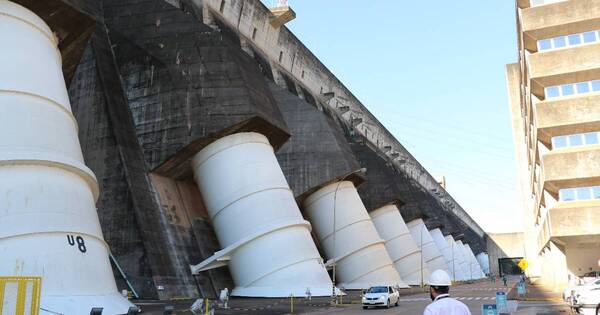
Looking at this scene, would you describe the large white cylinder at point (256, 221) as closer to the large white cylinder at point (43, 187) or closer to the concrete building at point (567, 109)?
the large white cylinder at point (43, 187)

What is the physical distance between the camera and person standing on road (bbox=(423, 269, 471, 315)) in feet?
15.3

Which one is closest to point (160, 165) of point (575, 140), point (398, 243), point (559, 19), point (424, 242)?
point (575, 140)

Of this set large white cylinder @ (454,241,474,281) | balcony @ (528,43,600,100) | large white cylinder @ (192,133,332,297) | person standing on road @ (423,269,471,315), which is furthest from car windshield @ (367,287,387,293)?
large white cylinder @ (454,241,474,281)

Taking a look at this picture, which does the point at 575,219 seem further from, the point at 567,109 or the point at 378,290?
the point at 378,290

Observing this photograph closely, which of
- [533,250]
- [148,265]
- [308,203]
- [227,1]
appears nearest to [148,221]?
A: [148,265]

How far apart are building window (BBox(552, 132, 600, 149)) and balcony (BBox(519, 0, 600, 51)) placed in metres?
7.52

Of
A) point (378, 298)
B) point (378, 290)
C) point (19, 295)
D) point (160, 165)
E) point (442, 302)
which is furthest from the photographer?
point (160, 165)

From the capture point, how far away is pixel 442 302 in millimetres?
4715

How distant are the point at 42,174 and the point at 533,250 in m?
79.1

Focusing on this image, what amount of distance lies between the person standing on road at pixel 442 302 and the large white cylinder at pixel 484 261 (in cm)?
14004

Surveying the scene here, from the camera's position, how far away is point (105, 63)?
28.9 m

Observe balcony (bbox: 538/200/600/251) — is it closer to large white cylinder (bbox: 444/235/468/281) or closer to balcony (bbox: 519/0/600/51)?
balcony (bbox: 519/0/600/51)

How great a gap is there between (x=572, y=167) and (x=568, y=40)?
31.1 ft

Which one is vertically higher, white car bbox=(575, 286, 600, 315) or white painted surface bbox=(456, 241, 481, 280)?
white painted surface bbox=(456, 241, 481, 280)
